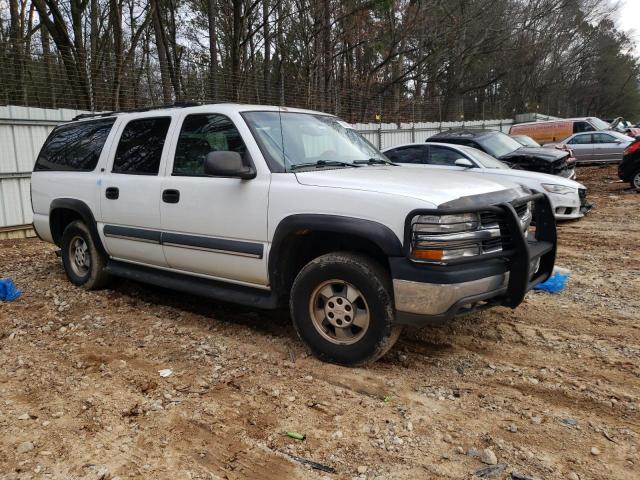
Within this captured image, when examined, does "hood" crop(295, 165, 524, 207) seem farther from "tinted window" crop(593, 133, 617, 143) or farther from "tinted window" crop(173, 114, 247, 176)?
"tinted window" crop(593, 133, 617, 143)

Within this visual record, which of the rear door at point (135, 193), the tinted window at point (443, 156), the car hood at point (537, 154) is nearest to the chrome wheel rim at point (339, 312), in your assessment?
the rear door at point (135, 193)

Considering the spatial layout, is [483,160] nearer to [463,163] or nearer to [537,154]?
[463,163]

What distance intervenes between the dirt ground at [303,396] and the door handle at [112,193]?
110cm

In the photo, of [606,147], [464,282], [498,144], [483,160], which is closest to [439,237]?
[464,282]

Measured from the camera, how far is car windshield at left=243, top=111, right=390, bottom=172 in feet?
13.4

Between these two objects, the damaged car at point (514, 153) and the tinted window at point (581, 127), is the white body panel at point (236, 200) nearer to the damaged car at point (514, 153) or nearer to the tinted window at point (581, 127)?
the damaged car at point (514, 153)

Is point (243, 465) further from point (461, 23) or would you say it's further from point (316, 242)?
point (461, 23)

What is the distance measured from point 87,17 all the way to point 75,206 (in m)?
17.9

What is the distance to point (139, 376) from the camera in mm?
3709

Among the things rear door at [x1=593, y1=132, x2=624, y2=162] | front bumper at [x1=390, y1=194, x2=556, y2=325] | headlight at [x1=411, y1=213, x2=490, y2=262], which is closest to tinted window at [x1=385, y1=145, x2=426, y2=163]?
front bumper at [x1=390, y1=194, x2=556, y2=325]

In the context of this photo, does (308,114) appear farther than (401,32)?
No

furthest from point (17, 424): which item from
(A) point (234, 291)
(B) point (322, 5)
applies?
(B) point (322, 5)

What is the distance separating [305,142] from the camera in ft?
14.2

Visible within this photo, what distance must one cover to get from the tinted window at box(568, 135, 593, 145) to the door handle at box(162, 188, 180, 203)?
1831 centimetres
